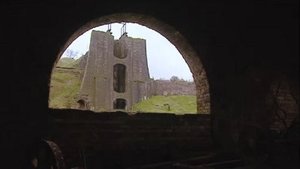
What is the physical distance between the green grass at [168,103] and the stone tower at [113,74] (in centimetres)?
191

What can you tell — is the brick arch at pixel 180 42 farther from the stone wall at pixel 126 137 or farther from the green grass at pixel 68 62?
the green grass at pixel 68 62

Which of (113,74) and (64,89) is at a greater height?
(113,74)

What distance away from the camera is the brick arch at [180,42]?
5555mm

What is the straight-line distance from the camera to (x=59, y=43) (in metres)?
4.96

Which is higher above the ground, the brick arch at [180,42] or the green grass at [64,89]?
the green grass at [64,89]

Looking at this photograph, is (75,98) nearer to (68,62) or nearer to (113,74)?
(113,74)

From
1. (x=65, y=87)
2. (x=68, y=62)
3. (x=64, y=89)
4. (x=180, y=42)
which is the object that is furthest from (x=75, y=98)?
(x=180, y=42)

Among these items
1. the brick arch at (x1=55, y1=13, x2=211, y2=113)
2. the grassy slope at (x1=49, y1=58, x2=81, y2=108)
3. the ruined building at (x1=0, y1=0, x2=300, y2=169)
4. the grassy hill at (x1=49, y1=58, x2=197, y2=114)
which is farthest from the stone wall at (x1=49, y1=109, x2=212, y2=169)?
the grassy slope at (x1=49, y1=58, x2=81, y2=108)

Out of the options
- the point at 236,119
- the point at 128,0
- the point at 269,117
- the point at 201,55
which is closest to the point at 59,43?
the point at 128,0

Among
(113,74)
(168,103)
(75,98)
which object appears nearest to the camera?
(168,103)

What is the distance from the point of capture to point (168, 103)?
30.9 metres

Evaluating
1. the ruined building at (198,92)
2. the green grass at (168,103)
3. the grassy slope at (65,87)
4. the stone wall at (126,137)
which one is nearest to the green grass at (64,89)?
the grassy slope at (65,87)

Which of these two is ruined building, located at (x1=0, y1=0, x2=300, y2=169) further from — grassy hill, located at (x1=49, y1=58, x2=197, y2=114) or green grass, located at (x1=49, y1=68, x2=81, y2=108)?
green grass, located at (x1=49, y1=68, x2=81, y2=108)

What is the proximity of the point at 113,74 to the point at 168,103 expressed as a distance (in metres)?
8.24
